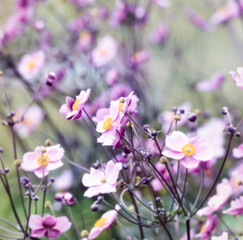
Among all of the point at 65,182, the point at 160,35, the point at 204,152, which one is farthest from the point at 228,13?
the point at 204,152

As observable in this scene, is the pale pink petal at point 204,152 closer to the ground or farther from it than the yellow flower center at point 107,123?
closer to the ground

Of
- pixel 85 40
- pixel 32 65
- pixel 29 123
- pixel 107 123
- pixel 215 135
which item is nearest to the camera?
pixel 107 123

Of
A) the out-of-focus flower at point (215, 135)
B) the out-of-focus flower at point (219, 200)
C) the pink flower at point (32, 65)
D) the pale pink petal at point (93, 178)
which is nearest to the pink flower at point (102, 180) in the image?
the pale pink petal at point (93, 178)

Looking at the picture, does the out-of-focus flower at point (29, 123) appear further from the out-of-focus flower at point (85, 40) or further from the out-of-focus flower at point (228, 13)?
the out-of-focus flower at point (228, 13)

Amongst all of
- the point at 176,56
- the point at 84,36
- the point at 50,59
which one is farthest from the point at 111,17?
the point at 176,56

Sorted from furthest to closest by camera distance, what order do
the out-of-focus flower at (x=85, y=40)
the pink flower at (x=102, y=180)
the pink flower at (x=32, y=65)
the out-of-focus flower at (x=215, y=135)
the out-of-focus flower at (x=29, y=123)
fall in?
the out-of-focus flower at (x=29, y=123)
the out-of-focus flower at (x=85, y=40)
the pink flower at (x=32, y=65)
the out-of-focus flower at (x=215, y=135)
the pink flower at (x=102, y=180)

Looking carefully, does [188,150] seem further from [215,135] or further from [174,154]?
[215,135]

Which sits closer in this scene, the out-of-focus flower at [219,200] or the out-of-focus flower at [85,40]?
the out-of-focus flower at [219,200]
